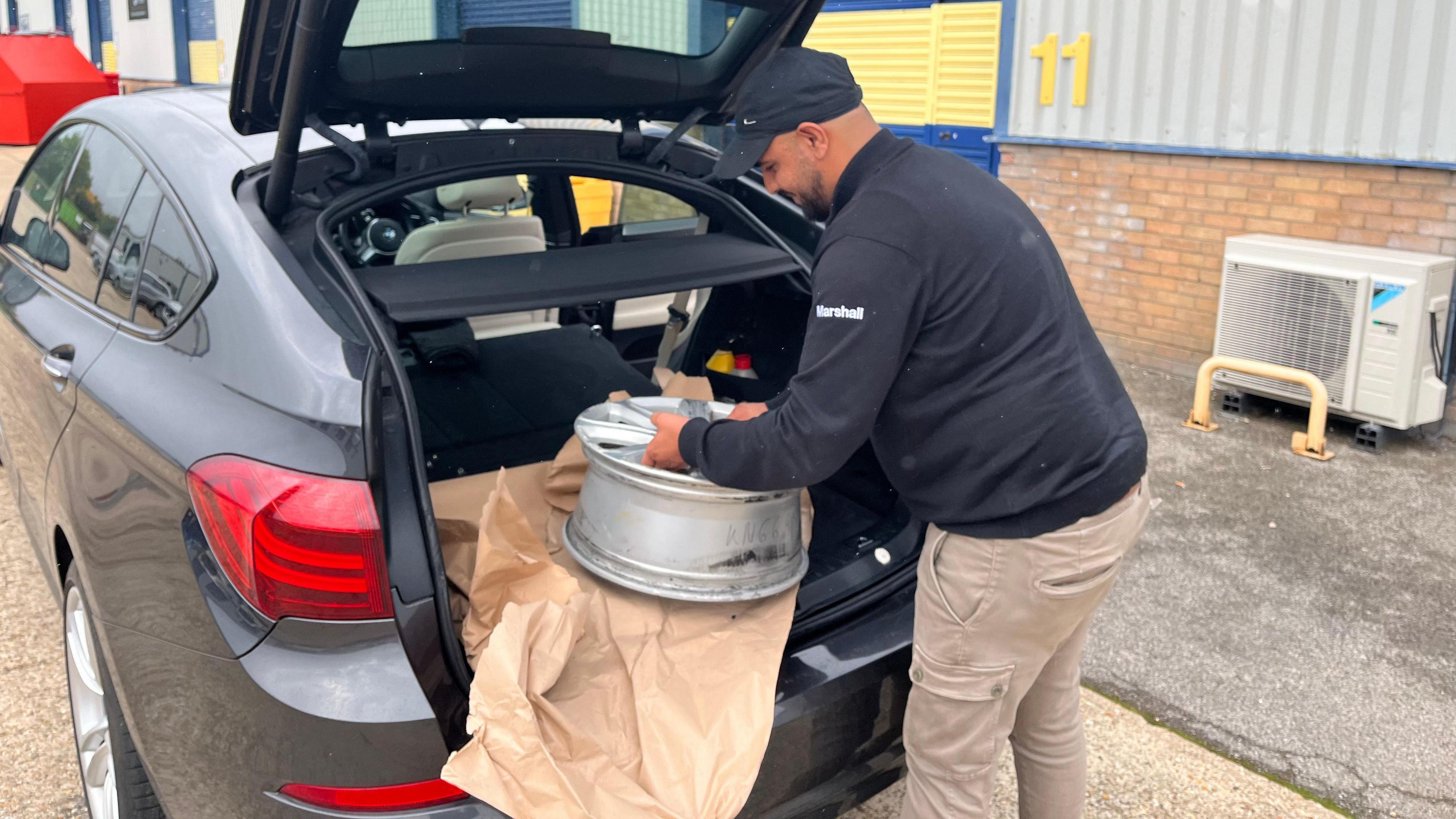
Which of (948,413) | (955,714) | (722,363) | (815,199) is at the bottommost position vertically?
(955,714)

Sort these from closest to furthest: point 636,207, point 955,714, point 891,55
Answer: point 955,714
point 636,207
point 891,55

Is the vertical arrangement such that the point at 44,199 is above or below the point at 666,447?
above

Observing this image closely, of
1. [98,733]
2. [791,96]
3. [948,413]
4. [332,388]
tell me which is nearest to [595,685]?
[332,388]

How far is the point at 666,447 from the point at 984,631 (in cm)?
68

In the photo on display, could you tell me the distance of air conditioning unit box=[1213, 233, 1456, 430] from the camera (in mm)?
5066

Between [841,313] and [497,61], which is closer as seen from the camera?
[841,313]

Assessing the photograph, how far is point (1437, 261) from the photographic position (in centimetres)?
507

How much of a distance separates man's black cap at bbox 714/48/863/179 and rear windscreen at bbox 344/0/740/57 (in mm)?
650

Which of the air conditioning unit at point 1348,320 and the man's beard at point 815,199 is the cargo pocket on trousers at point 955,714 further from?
the air conditioning unit at point 1348,320

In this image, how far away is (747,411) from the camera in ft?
8.00

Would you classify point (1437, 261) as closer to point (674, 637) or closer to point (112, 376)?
→ point (674, 637)

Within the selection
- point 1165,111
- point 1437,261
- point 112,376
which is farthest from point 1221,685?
point 1165,111

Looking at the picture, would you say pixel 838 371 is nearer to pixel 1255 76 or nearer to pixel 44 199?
pixel 44 199

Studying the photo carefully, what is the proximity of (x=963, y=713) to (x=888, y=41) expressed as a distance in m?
6.60
